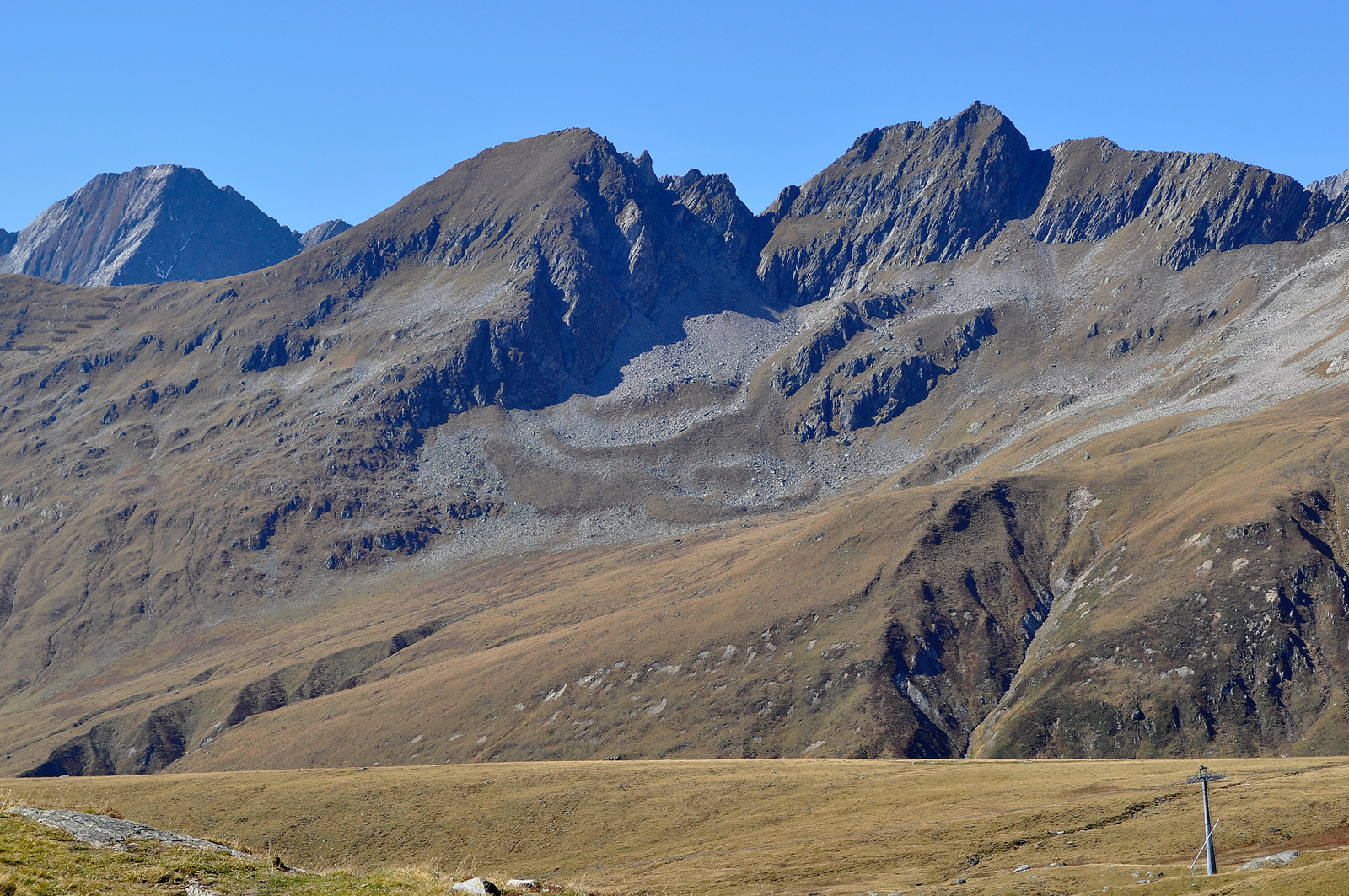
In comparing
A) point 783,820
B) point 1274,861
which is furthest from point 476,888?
point 783,820

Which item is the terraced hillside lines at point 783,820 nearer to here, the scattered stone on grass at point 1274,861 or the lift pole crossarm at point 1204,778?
the scattered stone on grass at point 1274,861

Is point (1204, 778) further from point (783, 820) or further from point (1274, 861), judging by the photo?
point (783, 820)

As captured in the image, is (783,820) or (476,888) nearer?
(476,888)

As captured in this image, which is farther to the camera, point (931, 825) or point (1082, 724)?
point (1082, 724)

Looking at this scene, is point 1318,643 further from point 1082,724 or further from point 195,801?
point 195,801

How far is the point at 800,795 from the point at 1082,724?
3673 inches

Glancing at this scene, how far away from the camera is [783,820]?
9500 cm

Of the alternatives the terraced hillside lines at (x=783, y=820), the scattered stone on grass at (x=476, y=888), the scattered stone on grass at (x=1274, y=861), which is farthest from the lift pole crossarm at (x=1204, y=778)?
the scattered stone on grass at (x=476, y=888)

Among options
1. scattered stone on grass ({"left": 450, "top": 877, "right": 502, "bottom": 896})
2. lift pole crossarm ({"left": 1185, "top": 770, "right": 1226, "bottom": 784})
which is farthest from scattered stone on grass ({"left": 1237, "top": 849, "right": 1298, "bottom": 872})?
scattered stone on grass ({"left": 450, "top": 877, "right": 502, "bottom": 896})

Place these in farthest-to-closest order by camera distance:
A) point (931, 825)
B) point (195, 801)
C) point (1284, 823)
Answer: point (195, 801) < point (931, 825) < point (1284, 823)

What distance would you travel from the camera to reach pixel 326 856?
327 ft

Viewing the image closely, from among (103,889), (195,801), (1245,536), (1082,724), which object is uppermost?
(103,889)

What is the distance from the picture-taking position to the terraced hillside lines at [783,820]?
6831 centimetres

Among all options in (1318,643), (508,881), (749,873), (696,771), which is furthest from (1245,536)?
(508,881)
